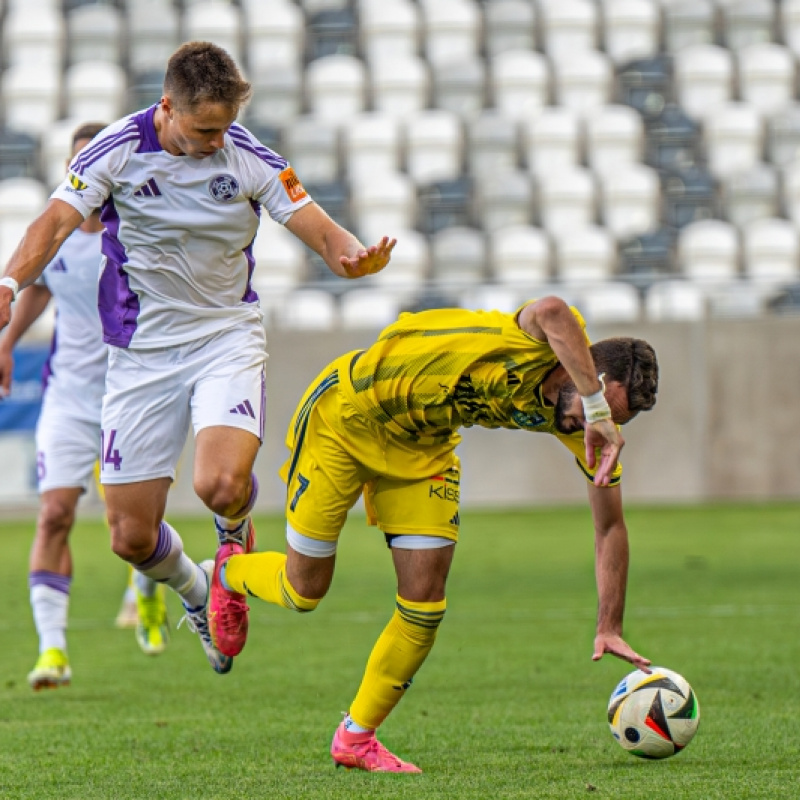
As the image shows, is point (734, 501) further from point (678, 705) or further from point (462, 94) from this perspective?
point (678, 705)

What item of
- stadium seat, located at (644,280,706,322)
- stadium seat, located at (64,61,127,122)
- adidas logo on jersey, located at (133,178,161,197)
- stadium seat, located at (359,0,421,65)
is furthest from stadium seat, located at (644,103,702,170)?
adidas logo on jersey, located at (133,178,161,197)

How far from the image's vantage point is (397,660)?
475cm

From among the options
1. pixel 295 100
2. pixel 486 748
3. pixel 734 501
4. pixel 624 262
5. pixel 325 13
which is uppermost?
pixel 325 13

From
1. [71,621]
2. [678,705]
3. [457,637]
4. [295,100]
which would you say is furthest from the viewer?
[295,100]

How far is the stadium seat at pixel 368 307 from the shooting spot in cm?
1727

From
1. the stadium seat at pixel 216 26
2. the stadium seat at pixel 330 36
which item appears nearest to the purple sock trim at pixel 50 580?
the stadium seat at pixel 216 26

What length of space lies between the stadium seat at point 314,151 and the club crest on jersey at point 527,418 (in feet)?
51.6

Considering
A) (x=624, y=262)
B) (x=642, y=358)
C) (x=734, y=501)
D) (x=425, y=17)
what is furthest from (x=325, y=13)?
(x=642, y=358)

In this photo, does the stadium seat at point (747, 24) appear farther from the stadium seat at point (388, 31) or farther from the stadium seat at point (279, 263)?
the stadium seat at point (279, 263)

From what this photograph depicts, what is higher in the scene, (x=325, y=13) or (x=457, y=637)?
(x=325, y=13)

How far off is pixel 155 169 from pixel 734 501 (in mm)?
13119

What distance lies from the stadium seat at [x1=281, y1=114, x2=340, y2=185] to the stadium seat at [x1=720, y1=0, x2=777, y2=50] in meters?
6.19

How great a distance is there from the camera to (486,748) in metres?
4.91

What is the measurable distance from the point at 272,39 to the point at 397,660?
58.5 feet
